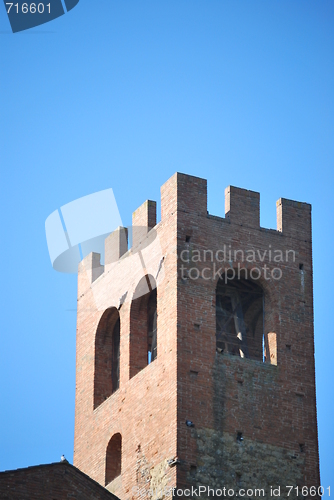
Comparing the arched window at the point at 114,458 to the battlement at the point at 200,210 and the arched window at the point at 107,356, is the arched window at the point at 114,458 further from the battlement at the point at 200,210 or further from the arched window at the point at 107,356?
the battlement at the point at 200,210

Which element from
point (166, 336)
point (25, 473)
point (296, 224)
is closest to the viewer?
point (25, 473)

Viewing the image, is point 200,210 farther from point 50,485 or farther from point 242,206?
point 50,485

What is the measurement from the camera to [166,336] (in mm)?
44562

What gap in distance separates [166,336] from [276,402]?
12.7 feet

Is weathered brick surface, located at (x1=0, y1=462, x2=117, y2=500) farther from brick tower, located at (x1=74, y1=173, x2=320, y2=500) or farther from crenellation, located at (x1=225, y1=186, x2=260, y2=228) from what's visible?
crenellation, located at (x1=225, y1=186, x2=260, y2=228)

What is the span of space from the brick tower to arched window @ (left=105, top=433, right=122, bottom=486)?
0.04 m

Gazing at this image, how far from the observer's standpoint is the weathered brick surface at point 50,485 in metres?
40.8

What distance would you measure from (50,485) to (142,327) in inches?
298

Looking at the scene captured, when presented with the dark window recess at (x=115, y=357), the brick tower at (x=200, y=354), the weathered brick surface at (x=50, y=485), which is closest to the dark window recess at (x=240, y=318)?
the brick tower at (x=200, y=354)

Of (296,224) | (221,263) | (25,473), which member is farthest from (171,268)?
(25,473)

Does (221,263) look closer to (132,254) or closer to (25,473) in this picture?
(132,254)

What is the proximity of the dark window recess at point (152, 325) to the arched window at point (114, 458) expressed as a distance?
9.09 feet

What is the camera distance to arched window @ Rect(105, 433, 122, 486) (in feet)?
152

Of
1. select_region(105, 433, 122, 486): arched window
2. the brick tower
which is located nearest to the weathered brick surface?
the brick tower
